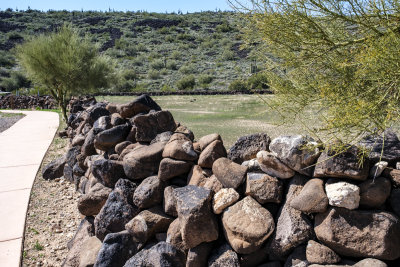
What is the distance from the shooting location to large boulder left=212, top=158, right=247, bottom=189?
368 centimetres

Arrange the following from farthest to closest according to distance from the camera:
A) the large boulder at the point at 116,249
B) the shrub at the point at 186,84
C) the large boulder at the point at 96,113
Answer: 1. the shrub at the point at 186,84
2. the large boulder at the point at 96,113
3. the large boulder at the point at 116,249

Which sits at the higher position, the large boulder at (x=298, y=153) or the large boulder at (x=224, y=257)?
the large boulder at (x=298, y=153)

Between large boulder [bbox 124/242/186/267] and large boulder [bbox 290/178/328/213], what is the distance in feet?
4.44

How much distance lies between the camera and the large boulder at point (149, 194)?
4273 mm

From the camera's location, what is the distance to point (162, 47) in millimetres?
50656

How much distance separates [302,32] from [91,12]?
258 feet

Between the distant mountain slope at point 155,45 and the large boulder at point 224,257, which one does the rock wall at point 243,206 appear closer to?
the large boulder at point 224,257

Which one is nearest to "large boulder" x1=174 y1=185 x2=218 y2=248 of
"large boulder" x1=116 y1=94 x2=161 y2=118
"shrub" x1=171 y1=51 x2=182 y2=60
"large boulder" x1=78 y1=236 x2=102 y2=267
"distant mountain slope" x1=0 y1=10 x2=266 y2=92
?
"large boulder" x1=78 y1=236 x2=102 y2=267

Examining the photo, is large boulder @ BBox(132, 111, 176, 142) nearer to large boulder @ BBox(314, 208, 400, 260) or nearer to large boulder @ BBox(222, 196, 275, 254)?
large boulder @ BBox(222, 196, 275, 254)

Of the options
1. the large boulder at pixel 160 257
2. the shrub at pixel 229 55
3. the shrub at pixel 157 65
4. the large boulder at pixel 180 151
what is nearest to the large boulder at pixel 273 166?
the large boulder at pixel 180 151

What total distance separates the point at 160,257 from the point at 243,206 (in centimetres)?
103

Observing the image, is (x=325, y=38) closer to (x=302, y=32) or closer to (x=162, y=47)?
(x=302, y=32)

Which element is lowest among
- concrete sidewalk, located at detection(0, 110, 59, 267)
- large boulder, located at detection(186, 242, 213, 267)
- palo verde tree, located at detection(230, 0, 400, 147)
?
concrete sidewalk, located at detection(0, 110, 59, 267)

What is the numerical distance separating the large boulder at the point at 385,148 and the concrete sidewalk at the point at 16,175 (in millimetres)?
4288
